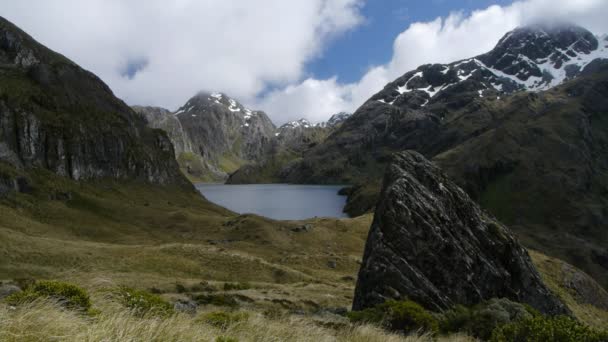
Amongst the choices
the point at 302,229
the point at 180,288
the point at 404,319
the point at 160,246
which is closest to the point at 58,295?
the point at 404,319

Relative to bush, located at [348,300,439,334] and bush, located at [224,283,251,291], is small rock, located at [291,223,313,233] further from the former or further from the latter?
bush, located at [348,300,439,334]

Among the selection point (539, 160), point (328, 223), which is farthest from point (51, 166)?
point (539, 160)

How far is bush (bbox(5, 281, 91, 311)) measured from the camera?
7.53 m

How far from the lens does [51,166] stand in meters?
103

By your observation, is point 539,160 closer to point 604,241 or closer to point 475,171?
point 475,171

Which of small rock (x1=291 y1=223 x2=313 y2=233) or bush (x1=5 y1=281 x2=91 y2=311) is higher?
bush (x1=5 y1=281 x2=91 y2=311)

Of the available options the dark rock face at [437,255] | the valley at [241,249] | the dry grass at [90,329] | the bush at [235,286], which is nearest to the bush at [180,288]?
the valley at [241,249]

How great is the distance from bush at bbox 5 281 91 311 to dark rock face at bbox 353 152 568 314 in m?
17.4

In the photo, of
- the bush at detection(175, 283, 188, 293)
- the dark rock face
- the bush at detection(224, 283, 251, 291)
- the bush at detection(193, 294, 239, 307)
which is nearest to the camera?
the dark rock face

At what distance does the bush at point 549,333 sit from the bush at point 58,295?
11.1 meters

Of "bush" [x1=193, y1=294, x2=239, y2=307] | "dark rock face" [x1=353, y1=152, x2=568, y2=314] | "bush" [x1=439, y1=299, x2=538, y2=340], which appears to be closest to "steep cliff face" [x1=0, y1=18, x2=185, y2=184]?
"bush" [x1=193, y1=294, x2=239, y2=307]

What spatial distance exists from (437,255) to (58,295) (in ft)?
72.0

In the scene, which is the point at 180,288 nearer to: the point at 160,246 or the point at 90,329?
the point at 160,246

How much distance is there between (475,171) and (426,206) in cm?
18221
